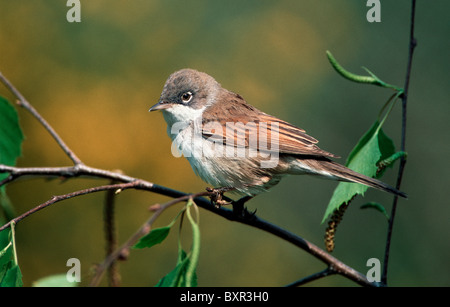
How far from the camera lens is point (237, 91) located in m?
5.45

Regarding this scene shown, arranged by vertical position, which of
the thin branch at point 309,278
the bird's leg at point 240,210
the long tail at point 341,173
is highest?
the long tail at point 341,173

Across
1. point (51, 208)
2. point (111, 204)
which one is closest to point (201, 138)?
point (111, 204)

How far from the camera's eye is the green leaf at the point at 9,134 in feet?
7.53

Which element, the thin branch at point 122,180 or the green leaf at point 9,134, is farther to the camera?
the green leaf at point 9,134

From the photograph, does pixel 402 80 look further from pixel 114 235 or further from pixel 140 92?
pixel 114 235

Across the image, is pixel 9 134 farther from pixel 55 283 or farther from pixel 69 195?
pixel 55 283

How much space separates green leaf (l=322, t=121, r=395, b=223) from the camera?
2201 mm

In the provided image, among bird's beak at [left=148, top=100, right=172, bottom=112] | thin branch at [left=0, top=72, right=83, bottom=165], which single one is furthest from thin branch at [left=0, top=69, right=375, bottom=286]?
bird's beak at [left=148, top=100, right=172, bottom=112]

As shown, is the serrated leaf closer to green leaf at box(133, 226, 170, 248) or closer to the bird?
green leaf at box(133, 226, 170, 248)

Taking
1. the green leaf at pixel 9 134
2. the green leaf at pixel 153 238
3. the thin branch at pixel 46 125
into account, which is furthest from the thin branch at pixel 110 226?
the green leaf at pixel 9 134

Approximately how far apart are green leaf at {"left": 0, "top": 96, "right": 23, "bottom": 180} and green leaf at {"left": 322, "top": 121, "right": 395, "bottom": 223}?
1.60 metres

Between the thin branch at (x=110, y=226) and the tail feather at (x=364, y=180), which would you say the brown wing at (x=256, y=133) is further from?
the thin branch at (x=110, y=226)

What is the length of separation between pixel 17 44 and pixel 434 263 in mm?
5221

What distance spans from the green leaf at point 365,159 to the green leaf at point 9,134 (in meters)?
1.60
